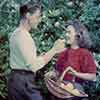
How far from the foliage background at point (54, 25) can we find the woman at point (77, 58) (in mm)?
1340

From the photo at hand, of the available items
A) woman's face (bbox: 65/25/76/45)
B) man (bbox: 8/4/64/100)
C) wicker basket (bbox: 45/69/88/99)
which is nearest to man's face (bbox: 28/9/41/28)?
man (bbox: 8/4/64/100)

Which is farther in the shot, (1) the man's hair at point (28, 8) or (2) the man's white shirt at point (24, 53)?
(1) the man's hair at point (28, 8)

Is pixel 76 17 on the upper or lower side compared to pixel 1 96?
upper

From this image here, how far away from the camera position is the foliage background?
19.9 feet

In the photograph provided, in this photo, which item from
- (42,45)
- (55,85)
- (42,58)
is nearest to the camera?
(42,58)

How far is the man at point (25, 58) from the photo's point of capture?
4258 millimetres

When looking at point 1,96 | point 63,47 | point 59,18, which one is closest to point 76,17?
point 59,18

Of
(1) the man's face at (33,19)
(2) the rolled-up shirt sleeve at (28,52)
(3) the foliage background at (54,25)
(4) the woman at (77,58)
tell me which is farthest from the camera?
(3) the foliage background at (54,25)

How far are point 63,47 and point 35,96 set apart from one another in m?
0.52

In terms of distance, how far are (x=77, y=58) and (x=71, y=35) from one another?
229mm

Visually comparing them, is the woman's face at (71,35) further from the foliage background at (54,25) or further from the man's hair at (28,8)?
the foliage background at (54,25)

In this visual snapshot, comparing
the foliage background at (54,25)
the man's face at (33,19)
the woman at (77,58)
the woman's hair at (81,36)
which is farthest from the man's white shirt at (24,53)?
the foliage background at (54,25)

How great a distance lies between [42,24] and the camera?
6.27 m

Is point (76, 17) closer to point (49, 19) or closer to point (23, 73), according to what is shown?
point (49, 19)
